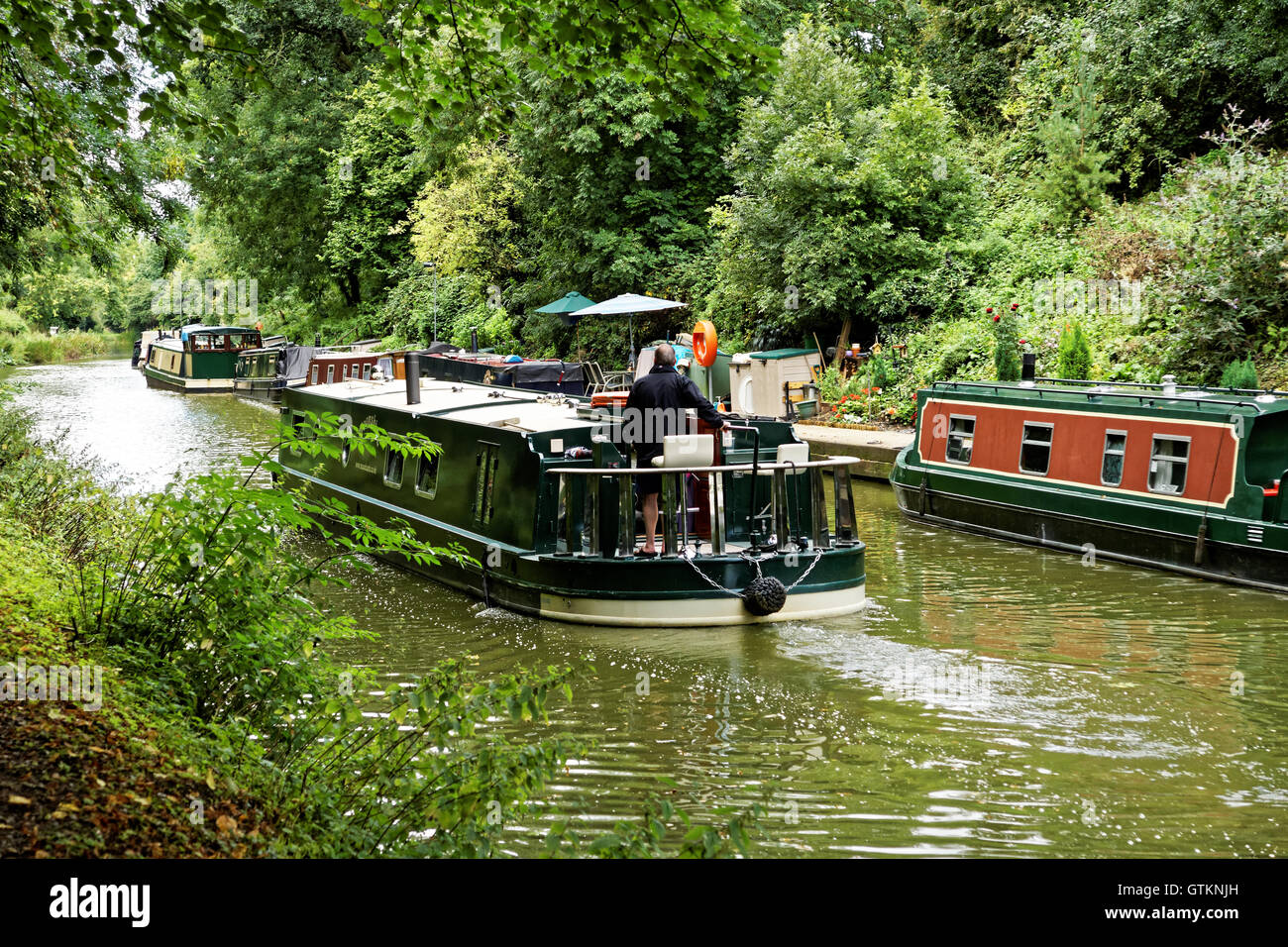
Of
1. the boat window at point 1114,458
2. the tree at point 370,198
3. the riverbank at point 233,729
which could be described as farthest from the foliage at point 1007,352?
the tree at point 370,198

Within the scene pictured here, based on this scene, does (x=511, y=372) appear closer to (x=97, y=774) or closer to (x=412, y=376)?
(x=412, y=376)

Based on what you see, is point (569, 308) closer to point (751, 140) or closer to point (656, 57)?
point (751, 140)

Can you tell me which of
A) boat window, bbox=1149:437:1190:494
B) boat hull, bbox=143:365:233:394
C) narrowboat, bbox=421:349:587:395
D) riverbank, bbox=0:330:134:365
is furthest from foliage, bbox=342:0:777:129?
riverbank, bbox=0:330:134:365

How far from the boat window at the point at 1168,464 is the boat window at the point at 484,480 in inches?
269

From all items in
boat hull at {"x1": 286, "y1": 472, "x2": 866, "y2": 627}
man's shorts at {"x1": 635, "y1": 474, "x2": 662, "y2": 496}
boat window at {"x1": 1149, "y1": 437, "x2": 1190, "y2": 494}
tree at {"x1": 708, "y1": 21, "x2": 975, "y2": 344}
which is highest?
tree at {"x1": 708, "y1": 21, "x2": 975, "y2": 344}

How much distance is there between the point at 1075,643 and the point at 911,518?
5.89 m

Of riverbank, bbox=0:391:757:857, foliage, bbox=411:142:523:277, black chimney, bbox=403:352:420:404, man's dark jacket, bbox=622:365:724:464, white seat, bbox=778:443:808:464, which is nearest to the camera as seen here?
riverbank, bbox=0:391:757:857

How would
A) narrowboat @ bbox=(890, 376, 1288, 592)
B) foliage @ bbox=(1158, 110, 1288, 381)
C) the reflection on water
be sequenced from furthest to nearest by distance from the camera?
the reflection on water → foliage @ bbox=(1158, 110, 1288, 381) → narrowboat @ bbox=(890, 376, 1288, 592)

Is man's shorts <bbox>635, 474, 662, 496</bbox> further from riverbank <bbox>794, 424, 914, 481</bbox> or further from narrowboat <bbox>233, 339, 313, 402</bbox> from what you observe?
narrowboat <bbox>233, 339, 313, 402</bbox>

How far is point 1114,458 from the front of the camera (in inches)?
469

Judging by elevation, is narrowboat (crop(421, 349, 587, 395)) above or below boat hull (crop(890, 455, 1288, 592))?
above

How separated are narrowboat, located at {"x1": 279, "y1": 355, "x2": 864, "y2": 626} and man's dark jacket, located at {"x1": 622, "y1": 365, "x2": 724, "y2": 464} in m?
0.16

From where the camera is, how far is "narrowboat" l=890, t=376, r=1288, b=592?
10586mm

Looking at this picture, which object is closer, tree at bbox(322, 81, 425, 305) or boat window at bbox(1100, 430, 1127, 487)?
boat window at bbox(1100, 430, 1127, 487)
